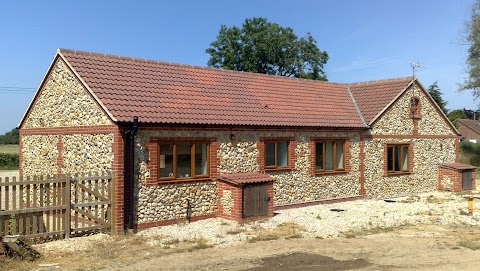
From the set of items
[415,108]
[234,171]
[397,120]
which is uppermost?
[415,108]

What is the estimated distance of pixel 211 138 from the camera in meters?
16.3

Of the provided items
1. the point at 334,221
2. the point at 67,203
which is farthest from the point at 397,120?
the point at 67,203

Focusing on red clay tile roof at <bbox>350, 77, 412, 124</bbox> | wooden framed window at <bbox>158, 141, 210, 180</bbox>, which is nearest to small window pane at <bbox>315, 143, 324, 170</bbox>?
red clay tile roof at <bbox>350, 77, 412, 124</bbox>

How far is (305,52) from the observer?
54.4 meters

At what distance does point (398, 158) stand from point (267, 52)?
32.5 meters

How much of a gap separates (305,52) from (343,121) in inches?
1359

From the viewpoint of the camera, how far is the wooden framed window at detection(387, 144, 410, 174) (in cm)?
2302

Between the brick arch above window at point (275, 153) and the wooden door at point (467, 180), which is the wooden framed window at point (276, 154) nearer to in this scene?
the brick arch above window at point (275, 153)

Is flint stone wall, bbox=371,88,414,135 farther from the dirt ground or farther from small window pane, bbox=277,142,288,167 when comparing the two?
the dirt ground

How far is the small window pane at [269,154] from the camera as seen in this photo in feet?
60.0

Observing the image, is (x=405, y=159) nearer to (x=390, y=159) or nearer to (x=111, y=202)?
(x=390, y=159)

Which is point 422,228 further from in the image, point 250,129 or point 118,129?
point 118,129

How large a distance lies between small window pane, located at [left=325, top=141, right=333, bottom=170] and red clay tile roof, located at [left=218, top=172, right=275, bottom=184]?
14.4 feet

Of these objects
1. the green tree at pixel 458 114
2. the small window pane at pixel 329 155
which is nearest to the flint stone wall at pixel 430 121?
the small window pane at pixel 329 155
